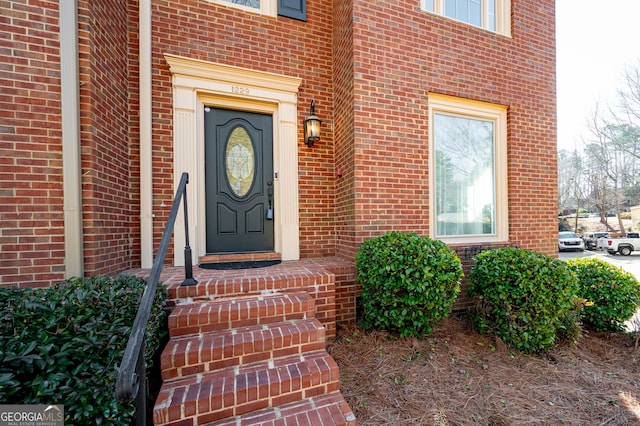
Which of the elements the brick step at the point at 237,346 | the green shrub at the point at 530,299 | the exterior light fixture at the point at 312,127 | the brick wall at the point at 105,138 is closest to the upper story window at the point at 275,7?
the exterior light fixture at the point at 312,127

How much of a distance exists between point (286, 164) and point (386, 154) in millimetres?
1343

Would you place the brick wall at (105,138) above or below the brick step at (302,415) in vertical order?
above

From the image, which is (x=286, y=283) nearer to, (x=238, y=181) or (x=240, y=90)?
(x=238, y=181)

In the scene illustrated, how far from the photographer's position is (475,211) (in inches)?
162

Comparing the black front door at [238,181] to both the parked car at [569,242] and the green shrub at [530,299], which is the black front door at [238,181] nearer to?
the green shrub at [530,299]

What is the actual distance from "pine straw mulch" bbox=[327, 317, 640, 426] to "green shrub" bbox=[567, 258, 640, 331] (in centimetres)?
35

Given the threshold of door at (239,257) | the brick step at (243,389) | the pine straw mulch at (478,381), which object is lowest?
the pine straw mulch at (478,381)

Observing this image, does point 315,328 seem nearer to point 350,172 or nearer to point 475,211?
point 350,172

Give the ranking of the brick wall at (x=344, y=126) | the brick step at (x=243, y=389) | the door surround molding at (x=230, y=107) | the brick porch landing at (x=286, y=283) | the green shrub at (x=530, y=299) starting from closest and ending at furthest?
the brick step at (x=243, y=389)
the brick porch landing at (x=286, y=283)
the green shrub at (x=530, y=299)
the door surround molding at (x=230, y=107)
the brick wall at (x=344, y=126)

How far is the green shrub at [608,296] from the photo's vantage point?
131 inches

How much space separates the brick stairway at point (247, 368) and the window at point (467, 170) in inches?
98.7

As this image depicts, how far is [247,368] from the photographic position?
192 centimetres

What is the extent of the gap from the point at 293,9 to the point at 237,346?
165 inches

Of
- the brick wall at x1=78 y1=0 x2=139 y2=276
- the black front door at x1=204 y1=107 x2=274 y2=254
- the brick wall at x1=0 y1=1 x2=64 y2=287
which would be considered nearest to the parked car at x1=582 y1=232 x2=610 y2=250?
the black front door at x1=204 y1=107 x2=274 y2=254
